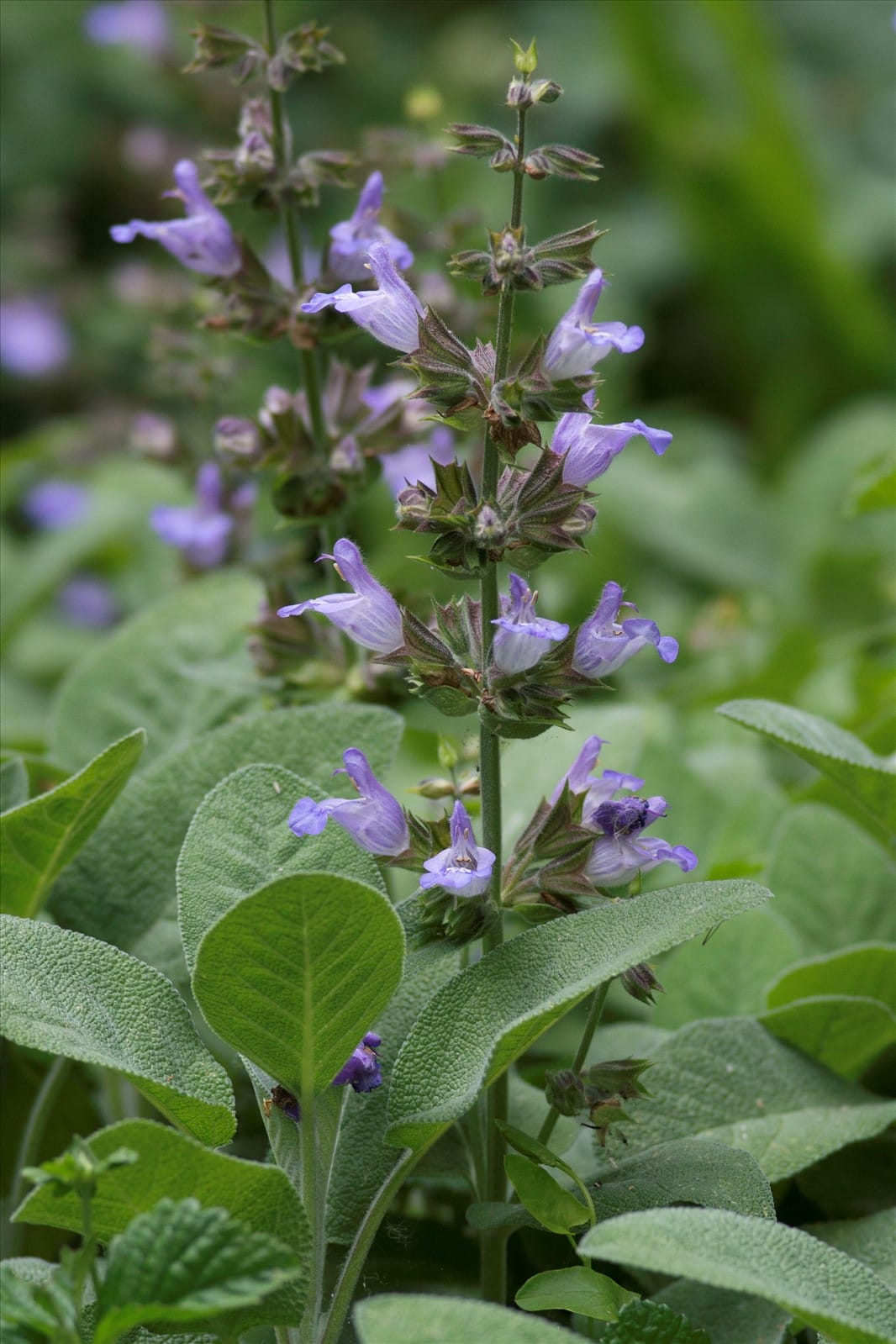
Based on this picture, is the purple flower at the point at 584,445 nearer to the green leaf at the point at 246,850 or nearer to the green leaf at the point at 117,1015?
the green leaf at the point at 246,850

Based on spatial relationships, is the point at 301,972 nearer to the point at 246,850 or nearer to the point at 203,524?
the point at 246,850

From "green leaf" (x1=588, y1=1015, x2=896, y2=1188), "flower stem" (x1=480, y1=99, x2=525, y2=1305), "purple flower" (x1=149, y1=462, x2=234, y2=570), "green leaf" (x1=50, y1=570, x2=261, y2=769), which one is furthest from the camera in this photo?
"purple flower" (x1=149, y1=462, x2=234, y2=570)

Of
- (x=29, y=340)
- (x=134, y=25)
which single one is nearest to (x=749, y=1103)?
(x=134, y=25)

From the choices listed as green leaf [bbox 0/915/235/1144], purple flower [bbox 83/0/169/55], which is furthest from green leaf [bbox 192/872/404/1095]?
purple flower [bbox 83/0/169/55]

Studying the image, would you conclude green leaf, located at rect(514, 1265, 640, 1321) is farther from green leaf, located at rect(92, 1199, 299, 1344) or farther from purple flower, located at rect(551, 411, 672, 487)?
purple flower, located at rect(551, 411, 672, 487)

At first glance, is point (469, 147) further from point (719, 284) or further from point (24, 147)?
point (24, 147)

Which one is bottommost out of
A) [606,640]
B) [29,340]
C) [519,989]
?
[29,340]

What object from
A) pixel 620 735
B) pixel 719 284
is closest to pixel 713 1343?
pixel 620 735
